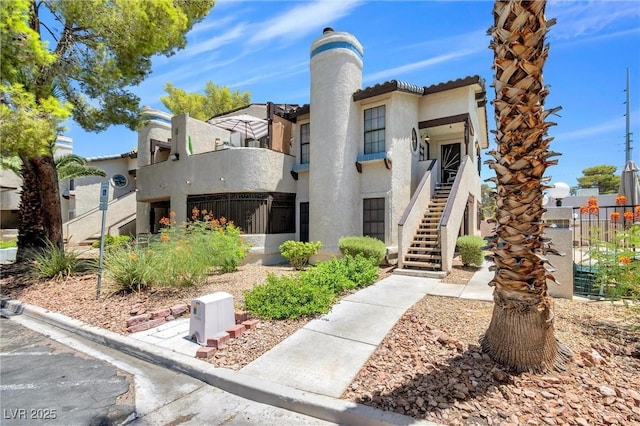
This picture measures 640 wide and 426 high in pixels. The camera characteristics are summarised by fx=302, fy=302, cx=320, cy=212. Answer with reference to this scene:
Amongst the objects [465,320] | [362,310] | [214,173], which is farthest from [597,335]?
[214,173]

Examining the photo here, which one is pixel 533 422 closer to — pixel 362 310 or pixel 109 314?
pixel 362 310

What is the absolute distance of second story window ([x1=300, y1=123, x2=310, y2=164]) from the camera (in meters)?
14.2

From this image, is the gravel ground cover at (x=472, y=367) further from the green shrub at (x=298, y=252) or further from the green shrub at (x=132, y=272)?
the green shrub at (x=298, y=252)

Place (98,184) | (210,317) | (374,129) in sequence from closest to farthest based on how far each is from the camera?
(210,317)
(374,129)
(98,184)

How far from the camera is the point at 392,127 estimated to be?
11.9m

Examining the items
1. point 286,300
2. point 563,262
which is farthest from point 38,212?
point 563,262

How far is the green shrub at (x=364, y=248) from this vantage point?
10.2m

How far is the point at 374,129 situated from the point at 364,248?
5220 mm

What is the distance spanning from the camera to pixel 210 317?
492cm

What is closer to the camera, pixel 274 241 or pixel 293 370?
pixel 293 370

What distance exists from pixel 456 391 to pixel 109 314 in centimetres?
665

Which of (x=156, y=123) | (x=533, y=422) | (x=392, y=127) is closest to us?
(x=533, y=422)

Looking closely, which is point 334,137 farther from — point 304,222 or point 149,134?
point 149,134

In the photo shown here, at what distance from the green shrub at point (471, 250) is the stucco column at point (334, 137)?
4069mm
